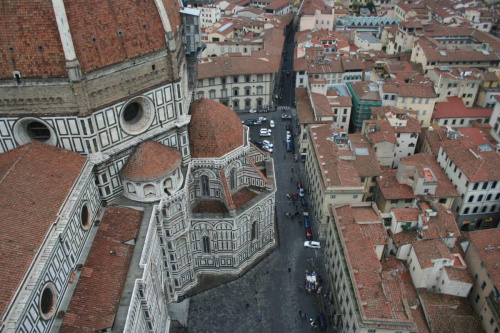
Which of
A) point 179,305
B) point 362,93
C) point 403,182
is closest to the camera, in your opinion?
point 179,305

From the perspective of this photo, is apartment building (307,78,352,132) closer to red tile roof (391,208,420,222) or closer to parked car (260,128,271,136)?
parked car (260,128,271,136)

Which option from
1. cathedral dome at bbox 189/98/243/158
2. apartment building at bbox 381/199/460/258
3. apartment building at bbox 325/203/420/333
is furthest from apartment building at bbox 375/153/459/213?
cathedral dome at bbox 189/98/243/158

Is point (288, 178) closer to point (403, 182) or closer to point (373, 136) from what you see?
point (373, 136)

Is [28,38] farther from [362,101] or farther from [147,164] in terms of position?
[362,101]

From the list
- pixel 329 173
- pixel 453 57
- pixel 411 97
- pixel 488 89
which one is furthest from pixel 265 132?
pixel 453 57

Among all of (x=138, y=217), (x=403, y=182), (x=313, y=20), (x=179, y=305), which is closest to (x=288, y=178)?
(x=403, y=182)

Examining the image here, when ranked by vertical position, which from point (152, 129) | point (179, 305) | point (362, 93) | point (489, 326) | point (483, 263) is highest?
point (152, 129)
